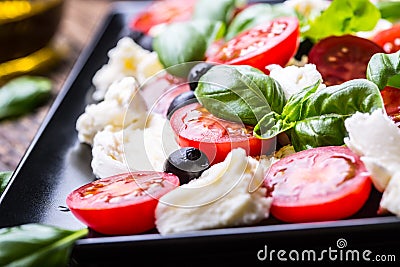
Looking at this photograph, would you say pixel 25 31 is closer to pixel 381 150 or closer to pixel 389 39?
pixel 389 39

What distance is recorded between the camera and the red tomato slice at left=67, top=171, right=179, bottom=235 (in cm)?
149

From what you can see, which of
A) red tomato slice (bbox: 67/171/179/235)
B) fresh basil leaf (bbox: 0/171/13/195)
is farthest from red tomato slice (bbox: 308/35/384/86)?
fresh basil leaf (bbox: 0/171/13/195)

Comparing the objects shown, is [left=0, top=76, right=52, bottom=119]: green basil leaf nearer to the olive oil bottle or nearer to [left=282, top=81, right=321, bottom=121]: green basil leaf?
the olive oil bottle

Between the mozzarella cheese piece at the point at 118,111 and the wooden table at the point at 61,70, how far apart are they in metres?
0.51

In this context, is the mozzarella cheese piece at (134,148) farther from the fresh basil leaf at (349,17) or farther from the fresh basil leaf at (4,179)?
the fresh basil leaf at (349,17)

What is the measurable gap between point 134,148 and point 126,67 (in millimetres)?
522

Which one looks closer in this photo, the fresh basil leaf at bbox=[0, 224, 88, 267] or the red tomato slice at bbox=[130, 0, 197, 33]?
the fresh basil leaf at bbox=[0, 224, 88, 267]

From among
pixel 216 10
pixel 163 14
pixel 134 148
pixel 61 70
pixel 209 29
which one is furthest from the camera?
pixel 61 70

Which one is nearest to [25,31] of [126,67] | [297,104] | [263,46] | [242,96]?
[126,67]

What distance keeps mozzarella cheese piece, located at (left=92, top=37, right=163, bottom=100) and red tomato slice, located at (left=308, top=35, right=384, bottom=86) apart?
0.53 m

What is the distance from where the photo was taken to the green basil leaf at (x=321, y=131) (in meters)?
1.61

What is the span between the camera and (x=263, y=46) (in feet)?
6.66

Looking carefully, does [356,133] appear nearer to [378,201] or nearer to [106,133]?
[378,201]

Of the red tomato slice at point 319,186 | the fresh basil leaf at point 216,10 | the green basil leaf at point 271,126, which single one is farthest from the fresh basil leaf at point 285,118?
the fresh basil leaf at point 216,10
